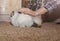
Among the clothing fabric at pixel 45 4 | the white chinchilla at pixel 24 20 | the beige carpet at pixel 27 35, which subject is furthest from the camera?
the clothing fabric at pixel 45 4

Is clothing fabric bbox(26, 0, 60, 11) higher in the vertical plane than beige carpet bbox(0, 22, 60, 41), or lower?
higher

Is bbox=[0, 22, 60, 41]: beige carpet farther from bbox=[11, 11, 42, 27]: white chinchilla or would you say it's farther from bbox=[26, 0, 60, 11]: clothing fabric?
bbox=[26, 0, 60, 11]: clothing fabric

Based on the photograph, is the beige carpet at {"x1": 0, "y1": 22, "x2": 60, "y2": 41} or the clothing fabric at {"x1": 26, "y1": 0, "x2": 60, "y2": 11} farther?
the clothing fabric at {"x1": 26, "y1": 0, "x2": 60, "y2": 11}

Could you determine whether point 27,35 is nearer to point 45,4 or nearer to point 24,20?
point 24,20

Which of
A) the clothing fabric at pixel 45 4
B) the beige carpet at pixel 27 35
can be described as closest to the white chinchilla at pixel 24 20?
the beige carpet at pixel 27 35

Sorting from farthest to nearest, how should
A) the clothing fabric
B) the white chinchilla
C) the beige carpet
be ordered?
the clothing fabric
the white chinchilla
the beige carpet

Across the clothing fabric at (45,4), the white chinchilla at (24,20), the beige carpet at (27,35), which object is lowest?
the beige carpet at (27,35)

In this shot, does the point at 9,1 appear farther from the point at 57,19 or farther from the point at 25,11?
the point at 57,19

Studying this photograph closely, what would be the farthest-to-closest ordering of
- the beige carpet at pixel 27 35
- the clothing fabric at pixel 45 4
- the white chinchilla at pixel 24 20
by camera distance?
the clothing fabric at pixel 45 4, the white chinchilla at pixel 24 20, the beige carpet at pixel 27 35

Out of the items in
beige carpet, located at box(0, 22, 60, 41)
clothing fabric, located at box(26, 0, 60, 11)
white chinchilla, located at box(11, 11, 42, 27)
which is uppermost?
clothing fabric, located at box(26, 0, 60, 11)

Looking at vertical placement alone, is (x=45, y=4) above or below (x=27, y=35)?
above

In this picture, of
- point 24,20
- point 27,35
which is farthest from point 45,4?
point 27,35

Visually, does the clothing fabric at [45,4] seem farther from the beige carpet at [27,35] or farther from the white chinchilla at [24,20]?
the beige carpet at [27,35]

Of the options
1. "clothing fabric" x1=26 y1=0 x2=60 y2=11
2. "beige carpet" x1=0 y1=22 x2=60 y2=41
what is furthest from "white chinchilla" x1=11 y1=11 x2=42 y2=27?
"clothing fabric" x1=26 y1=0 x2=60 y2=11
